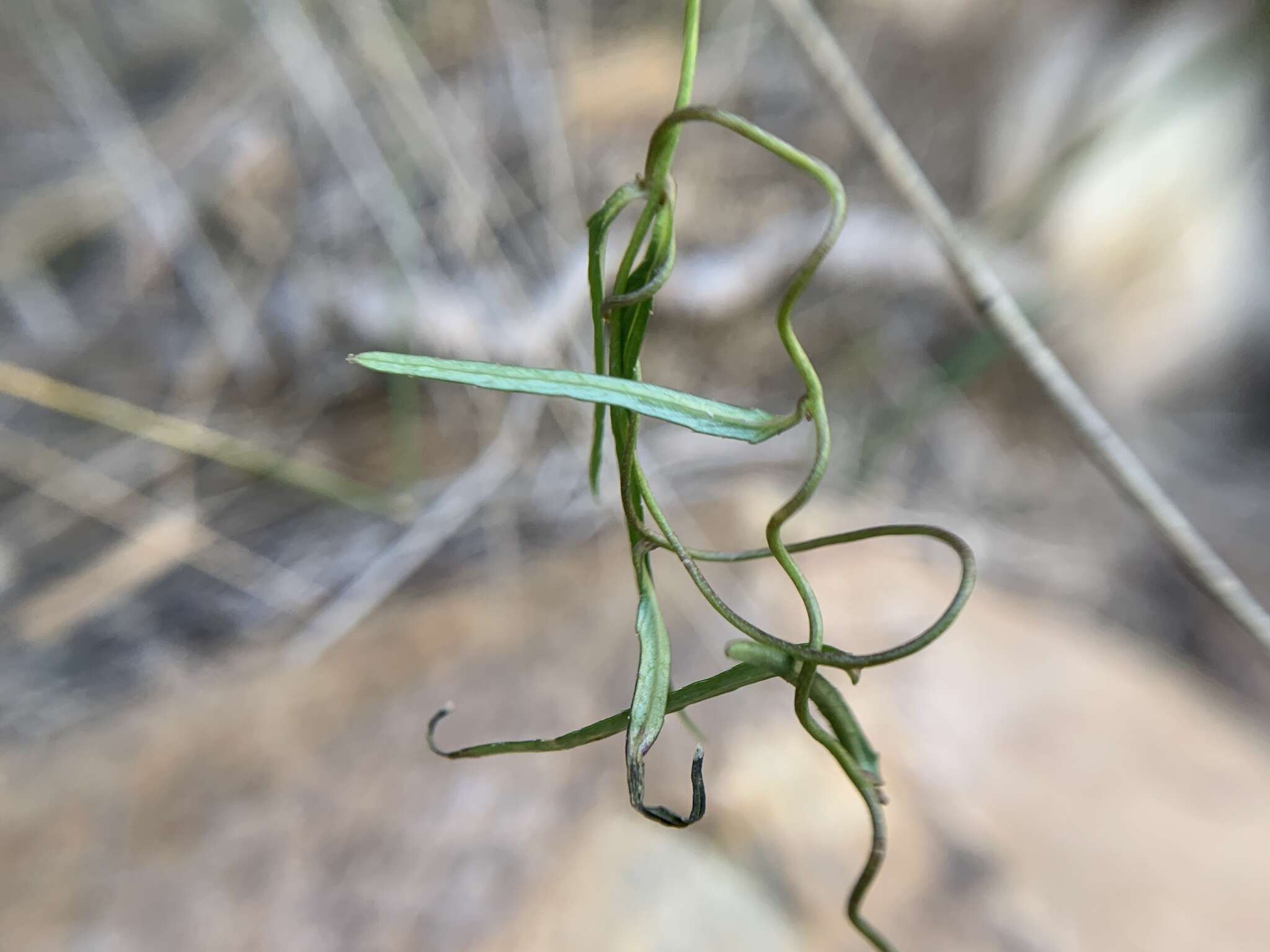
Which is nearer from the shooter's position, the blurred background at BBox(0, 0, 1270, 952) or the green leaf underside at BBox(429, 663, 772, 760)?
the green leaf underside at BBox(429, 663, 772, 760)

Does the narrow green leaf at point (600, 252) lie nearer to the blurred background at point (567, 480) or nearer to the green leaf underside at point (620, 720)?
the green leaf underside at point (620, 720)

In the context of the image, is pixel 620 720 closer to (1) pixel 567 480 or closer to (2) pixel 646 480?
(2) pixel 646 480

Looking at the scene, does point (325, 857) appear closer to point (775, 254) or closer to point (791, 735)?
point (791, 735)

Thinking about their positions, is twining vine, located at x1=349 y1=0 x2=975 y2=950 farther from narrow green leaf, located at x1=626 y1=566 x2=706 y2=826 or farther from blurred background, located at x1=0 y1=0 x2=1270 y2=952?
blurred background, located at x1=0 y1=0 x2=1270 y2=952

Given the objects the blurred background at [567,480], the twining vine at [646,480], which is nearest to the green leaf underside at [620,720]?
the twining vine at [646,480]

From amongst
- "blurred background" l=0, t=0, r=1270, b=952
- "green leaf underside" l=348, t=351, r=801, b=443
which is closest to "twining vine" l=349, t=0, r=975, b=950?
"green leaf underside" l=348, t=351, r=801, b=443

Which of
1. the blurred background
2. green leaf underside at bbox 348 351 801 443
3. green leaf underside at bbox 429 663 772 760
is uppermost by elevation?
A: green leaf underside at bbox 348 351 801 443

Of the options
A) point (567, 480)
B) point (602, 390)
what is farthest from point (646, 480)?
point (567, 480)

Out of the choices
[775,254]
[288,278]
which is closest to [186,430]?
[288,278]
